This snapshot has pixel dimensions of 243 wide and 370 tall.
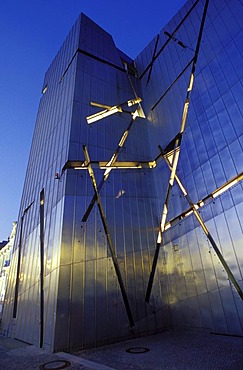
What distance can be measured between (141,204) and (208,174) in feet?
7.13

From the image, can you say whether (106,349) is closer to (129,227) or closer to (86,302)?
(86,302)

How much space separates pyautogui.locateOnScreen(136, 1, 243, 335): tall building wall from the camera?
14.7ft

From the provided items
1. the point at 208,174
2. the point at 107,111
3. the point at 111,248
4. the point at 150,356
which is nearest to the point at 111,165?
the point at 107,111

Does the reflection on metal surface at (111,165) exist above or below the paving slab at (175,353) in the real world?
above

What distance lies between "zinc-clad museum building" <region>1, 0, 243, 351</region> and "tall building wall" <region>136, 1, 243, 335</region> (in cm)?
3

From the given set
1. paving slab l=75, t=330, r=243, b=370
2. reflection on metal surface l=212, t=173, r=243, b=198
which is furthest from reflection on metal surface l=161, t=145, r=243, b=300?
paving slab l=75, t=330, r=243, b=370

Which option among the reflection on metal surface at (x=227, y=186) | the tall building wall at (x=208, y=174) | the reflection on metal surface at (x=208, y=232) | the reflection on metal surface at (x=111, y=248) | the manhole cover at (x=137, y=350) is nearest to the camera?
the manhole cover at (x=137, y=350)

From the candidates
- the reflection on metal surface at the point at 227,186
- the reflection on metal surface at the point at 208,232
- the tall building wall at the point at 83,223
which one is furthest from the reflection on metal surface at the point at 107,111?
the reflection on metal surface at the point at 227,186

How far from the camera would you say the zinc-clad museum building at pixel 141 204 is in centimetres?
456

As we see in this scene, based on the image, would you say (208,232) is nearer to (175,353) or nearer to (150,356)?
(175,353)

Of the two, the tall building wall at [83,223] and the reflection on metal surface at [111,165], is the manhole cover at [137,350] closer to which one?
the tall building wall at [83,223]

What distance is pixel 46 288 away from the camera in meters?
4.96

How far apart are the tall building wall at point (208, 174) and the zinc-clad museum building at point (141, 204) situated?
30mm

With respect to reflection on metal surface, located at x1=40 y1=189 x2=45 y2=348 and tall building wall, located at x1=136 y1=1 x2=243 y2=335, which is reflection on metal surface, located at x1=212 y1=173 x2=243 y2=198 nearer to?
tall building wall, located at x1=136 y1=1 x2=243 y2=335
